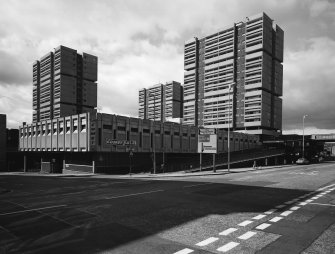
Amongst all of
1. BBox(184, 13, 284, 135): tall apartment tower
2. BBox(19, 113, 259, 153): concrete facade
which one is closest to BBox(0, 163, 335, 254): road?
BBox(19, 113, 259, 153): concrete facade

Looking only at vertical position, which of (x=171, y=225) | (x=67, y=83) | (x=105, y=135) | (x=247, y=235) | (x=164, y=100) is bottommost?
(x=171, y=225)

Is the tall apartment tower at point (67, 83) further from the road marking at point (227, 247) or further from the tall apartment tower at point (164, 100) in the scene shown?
the road marking at point (227, 247)

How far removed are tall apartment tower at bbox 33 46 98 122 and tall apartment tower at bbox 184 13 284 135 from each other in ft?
201

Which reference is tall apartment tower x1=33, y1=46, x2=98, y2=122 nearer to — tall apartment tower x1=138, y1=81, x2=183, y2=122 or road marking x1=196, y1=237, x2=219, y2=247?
tall apartment tower x1=138, y1=81, x2=183, y2=122

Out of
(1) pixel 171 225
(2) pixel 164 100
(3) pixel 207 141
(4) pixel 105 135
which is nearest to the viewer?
(1) pixel 171 225

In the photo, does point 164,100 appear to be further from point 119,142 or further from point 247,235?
point 247,235

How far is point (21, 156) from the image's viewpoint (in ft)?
235

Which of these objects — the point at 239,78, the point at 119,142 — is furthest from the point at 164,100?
the point at 119,142

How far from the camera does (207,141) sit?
40375 millimetres

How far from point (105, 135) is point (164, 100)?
139809 mm

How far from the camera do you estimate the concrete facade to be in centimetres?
4744

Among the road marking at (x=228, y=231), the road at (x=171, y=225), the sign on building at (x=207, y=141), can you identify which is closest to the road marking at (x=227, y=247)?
the road at (x=171, y=225)

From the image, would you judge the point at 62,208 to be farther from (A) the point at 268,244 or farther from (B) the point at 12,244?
(A) the point at 268,244

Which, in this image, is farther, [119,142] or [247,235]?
[119,142]
